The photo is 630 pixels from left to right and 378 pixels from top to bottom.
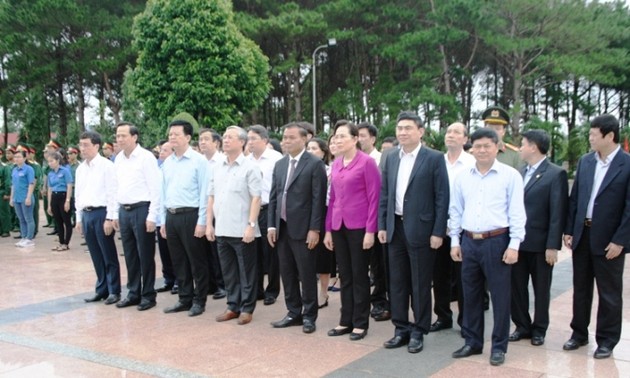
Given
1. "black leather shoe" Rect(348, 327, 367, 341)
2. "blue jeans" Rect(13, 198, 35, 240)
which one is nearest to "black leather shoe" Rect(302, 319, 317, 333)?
"black leather shoe" Rect(348, 327, 367, 341)

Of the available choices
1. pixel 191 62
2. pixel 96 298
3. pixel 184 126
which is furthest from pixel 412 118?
pixel 191 62

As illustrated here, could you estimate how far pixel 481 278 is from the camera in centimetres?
463

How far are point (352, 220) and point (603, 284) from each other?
6.51 feet

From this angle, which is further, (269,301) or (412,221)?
(269,301)

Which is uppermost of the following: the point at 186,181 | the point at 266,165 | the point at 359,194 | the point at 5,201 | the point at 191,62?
the point at 191,62

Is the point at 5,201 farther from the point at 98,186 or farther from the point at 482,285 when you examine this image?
the point at 482,285

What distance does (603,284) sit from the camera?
4.62 meters

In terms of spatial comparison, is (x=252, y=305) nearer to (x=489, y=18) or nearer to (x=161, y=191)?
(x=161, y=191)

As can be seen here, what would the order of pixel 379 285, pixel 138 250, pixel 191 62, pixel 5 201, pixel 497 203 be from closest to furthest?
pixel 497 203 → pixel 379 285 → pixel 138 250 → pixel 5 201 → pixel 191 62

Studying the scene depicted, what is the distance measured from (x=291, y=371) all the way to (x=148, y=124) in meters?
19.8

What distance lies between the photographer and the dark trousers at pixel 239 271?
5.78 m

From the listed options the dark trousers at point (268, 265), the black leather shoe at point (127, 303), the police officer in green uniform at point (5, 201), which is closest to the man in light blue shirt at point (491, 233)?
the dark trousers at point (268, 265)

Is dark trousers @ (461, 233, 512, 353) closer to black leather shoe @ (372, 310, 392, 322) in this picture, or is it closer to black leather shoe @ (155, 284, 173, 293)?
black leather shoe @ (372, 310, 392, 322)

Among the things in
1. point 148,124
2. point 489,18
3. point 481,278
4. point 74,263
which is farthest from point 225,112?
point 481,278
